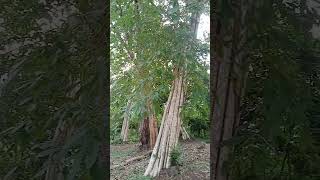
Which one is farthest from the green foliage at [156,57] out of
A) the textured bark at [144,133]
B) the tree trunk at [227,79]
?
the tree trunk at [227,79]

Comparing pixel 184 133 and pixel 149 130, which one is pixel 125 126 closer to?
pixel 149 130

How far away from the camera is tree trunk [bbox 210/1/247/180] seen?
0.67 metres

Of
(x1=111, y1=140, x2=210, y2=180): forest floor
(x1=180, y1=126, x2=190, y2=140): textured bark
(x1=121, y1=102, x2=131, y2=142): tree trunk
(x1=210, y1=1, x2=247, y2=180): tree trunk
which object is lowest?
(x1=111, y1=140, x2=210, y2=180): forest floor

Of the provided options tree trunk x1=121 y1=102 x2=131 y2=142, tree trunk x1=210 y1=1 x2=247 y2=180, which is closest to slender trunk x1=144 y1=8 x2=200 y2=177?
tree trunk x1=121 y1=102 x2=131 y2=142

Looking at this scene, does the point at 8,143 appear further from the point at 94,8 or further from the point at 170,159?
the point at 170,159

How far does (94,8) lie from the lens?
2.45ft

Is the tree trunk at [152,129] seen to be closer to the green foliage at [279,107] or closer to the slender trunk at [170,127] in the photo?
the slender trunk at [170,127]

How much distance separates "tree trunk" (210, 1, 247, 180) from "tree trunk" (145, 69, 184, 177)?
31.3 inches

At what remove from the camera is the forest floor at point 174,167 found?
1.30 m

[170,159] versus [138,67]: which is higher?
[138,67]

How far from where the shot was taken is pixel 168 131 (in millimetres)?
1632

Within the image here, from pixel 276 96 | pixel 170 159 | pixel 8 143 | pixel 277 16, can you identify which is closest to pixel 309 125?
pixel 276 96

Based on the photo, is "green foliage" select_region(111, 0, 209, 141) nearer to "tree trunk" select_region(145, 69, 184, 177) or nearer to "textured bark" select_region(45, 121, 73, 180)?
"tree trunk" select_region(145, 69, 184, 177)

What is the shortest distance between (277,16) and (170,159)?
3.97 ft
